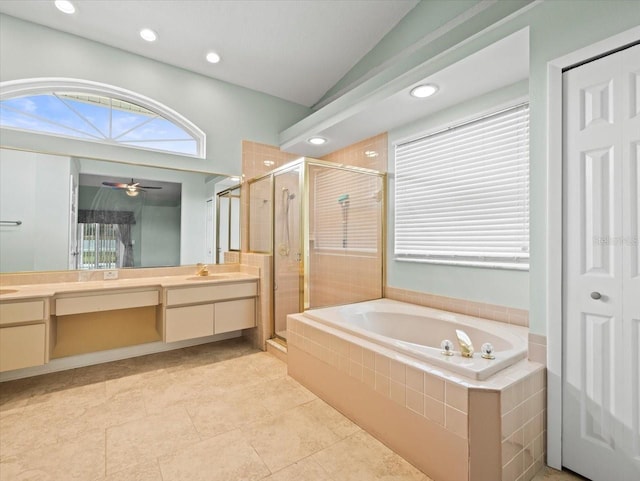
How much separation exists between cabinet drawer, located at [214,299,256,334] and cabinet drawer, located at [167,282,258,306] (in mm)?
76

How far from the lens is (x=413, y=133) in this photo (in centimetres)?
281

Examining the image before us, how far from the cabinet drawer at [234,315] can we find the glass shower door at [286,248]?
260 millimetres

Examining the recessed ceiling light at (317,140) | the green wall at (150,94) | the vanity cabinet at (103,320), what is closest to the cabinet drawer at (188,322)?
the vanity cabinet at (103,320)

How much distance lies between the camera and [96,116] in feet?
8.94

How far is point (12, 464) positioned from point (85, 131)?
8.13 ft

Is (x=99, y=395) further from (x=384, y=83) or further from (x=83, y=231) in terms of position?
(x=384, y=83)

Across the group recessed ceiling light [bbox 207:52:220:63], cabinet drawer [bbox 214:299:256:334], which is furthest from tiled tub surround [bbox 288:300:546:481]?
recessed ceiling light [bbox 207:52:220:63]

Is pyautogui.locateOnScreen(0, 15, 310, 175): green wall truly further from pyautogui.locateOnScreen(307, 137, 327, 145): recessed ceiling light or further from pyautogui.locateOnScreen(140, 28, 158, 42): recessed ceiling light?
pyautogui.locateOnScreen(307, 137, 327, 145): recessed ceiling light

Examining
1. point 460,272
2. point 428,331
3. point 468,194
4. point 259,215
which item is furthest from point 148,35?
point 428,331

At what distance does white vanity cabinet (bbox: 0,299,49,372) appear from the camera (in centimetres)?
205

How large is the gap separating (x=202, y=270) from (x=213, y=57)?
218 centimetres

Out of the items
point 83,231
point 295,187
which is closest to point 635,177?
point 295,187

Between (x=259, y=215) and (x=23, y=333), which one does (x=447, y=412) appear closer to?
(x=259, y=215)

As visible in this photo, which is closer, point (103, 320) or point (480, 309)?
point (480, 309)
